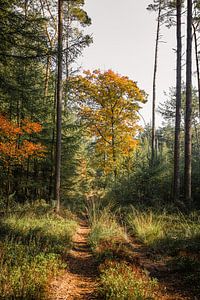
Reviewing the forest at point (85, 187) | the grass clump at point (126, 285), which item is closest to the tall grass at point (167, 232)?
the forest at point (85, 187)

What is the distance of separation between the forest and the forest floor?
3 centimetres

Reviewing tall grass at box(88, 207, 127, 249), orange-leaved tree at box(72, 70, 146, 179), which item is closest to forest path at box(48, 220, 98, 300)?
tall grass at box(88, 207, 127, 249)

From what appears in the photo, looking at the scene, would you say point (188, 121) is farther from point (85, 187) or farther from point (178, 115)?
point (85, 187)

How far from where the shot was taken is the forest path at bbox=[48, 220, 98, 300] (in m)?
4.09

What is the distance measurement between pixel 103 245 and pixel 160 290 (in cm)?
271

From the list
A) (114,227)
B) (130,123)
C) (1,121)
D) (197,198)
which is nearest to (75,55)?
(1,121)

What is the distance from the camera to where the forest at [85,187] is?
4500mm

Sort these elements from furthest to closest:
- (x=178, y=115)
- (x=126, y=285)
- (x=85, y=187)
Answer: (x=85, y=187) < (x=178, y=115) < (x=126, y=285)

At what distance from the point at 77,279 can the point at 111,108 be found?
1541 centimetres

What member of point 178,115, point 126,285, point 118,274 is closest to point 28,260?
point 118,274

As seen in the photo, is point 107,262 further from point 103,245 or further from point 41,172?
point 41,172

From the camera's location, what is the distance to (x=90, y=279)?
494 cm

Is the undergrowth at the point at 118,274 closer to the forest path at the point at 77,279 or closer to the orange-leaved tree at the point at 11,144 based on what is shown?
the forest path at the point at 77,279

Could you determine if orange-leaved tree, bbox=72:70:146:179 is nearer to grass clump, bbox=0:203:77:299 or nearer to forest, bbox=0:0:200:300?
forest, bbox=0:0:200:300
